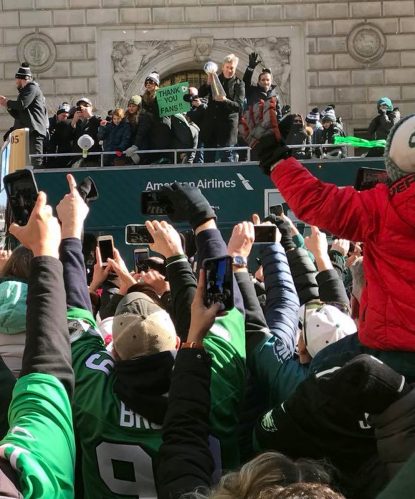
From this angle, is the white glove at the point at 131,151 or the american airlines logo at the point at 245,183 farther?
the white glove at the point at 131,151

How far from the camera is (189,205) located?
355 centimetres

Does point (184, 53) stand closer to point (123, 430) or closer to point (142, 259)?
point (142, 259)

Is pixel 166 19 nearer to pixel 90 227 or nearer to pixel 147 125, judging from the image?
pixel 147 125

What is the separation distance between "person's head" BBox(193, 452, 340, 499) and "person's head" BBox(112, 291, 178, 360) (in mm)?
980

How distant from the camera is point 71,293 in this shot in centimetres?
333

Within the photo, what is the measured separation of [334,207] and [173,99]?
9439 mm

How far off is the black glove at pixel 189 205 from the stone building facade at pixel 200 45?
17.1 m

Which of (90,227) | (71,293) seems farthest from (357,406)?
(90,227)

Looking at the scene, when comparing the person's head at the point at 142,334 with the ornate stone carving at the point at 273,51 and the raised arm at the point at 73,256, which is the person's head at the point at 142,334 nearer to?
the raised arm at the point at 73,256

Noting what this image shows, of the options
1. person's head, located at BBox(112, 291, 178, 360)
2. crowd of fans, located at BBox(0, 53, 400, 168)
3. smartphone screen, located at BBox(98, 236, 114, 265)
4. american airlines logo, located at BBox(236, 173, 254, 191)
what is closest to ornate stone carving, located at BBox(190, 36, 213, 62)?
crowd of fans, located at BBox(0, 53, 400, 168)

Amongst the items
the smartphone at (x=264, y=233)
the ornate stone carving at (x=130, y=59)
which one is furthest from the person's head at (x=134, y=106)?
the smartphone at (x=264, y=233)

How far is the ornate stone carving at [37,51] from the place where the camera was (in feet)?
67.5

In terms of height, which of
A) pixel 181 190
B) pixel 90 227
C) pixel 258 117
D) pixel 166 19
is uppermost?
pixel 166 19

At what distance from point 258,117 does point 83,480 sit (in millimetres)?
1237
